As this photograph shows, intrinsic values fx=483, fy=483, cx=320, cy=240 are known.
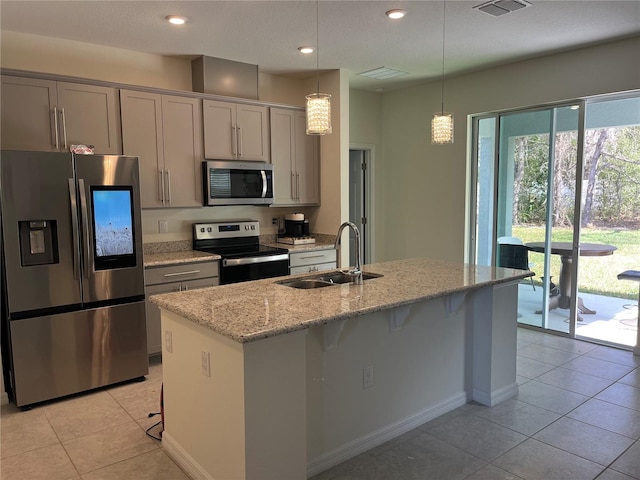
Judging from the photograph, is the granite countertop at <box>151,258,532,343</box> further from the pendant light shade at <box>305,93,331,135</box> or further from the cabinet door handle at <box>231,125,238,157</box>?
the cabinet door handle at <box>231,125,238,157</box>

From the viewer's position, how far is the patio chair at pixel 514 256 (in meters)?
5.22

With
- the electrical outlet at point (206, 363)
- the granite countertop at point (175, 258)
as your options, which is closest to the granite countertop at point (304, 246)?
the granite countertop at point (175, 258)

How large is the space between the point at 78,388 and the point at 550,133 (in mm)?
4846

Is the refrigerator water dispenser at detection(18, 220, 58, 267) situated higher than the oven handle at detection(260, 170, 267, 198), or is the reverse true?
the oven handle at detection(260, 170, 267, 198)

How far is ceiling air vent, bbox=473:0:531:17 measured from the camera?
131 inches

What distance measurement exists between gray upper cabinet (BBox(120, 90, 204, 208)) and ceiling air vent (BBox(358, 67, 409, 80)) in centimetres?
192

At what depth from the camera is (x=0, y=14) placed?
11.2ft

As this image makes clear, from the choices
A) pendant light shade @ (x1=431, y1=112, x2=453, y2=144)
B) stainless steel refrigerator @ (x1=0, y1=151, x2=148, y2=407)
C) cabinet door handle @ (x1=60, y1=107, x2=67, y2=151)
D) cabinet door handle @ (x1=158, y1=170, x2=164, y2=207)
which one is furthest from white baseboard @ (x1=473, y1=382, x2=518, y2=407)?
cabinet door handle @ (x1=60, y1=107, x2=67, y2=151)

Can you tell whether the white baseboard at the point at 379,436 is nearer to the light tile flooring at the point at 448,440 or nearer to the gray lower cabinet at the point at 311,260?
the light tile flooring at the point at 448,440

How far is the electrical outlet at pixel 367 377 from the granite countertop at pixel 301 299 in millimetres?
467

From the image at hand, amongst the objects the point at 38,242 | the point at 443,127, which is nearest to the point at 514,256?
the point at 443,127

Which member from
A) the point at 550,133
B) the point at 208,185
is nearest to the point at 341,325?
the point at 208,185

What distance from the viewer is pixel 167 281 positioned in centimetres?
412

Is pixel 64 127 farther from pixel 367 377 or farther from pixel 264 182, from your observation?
pixel 367 377
